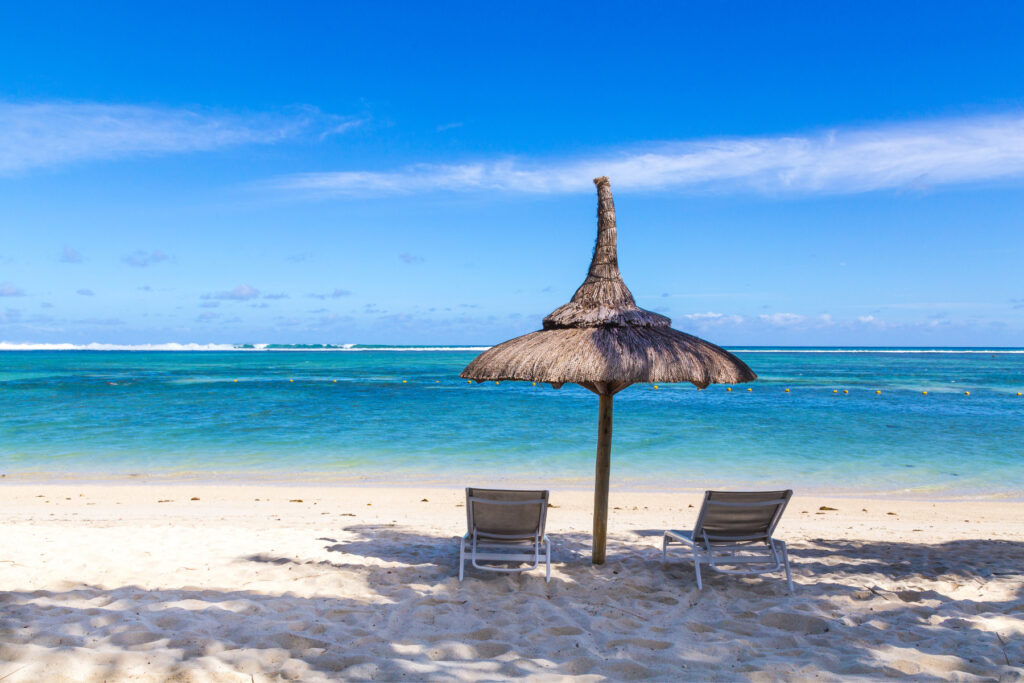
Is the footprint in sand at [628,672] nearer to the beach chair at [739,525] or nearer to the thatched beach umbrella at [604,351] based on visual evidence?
the beach chair at [739,525]

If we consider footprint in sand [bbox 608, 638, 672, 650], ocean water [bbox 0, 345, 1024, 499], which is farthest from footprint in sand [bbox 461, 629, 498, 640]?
ocean water [bbox 0, 345, 1024, 499]

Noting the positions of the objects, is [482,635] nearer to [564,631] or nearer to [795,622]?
[564,631]

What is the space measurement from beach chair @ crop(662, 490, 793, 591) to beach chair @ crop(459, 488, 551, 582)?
112cm

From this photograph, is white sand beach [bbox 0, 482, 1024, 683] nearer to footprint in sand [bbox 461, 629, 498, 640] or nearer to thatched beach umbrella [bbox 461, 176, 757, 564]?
footprint in sand [bbox 461, 629, 498, 640]

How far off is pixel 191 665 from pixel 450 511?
540 centimetres

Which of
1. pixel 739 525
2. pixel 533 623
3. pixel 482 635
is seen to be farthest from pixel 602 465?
pixel 482 635

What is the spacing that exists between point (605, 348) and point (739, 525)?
5.76 ft

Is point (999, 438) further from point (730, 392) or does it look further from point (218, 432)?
point (218, 432)

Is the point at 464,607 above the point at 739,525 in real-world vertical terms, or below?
below

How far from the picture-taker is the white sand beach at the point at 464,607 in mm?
3080

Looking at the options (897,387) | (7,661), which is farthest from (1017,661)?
(897,387)

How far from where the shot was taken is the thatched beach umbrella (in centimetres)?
439

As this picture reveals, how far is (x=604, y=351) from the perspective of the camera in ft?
14.8

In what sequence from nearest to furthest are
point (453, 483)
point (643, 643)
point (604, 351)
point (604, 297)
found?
point (643, 643)
point (604, 351)
point (604, 297)
point (453, 483)
